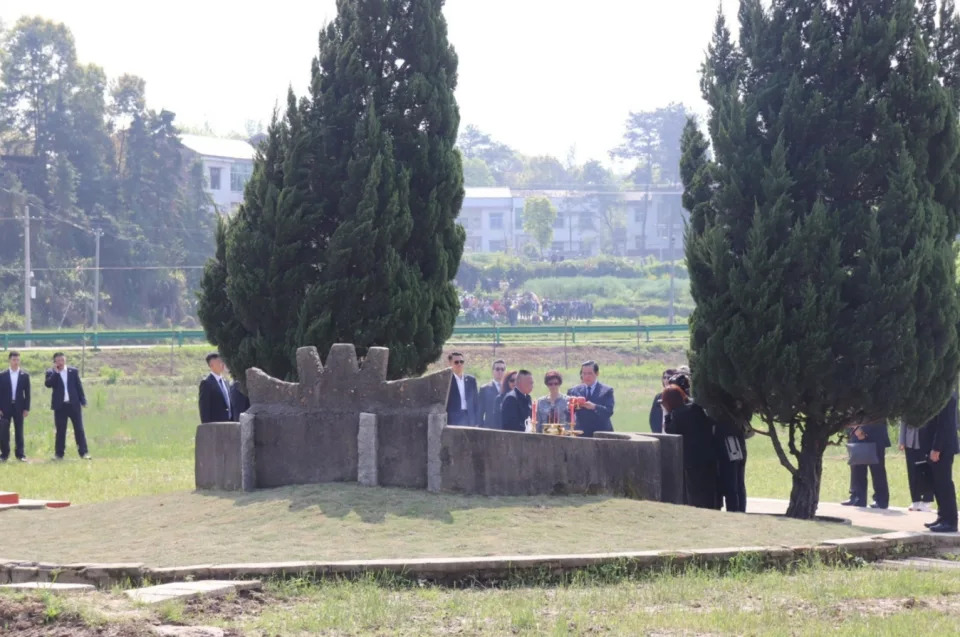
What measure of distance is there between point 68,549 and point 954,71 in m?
9.37

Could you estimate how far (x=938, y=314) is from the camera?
1301cm

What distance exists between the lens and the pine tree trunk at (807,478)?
13547 mm

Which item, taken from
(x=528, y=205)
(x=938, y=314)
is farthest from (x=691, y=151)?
(x=528, y=205)

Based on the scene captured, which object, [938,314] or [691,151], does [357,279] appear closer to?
[691,151]

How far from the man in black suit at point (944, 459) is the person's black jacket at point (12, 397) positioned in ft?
49.5

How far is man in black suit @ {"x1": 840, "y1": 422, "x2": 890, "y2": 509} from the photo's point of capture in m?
16.2

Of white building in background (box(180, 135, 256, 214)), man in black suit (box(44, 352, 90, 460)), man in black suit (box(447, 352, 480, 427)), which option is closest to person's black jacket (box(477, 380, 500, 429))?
man in black suit (box(447, 352, 480, 427))

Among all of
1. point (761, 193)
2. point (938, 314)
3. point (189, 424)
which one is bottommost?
point (189, 424)

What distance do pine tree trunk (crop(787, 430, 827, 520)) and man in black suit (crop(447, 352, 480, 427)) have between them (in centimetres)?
520

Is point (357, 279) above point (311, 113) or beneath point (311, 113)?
beneath

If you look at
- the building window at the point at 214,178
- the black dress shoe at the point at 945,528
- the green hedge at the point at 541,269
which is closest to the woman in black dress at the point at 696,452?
the black dress shoe at the point at 945,528

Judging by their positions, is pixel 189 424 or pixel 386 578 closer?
pixel 386 578

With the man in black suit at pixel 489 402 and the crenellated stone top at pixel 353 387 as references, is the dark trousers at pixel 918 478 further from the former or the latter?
the man in black suit at pixel 489 402

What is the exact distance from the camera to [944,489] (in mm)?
13586
